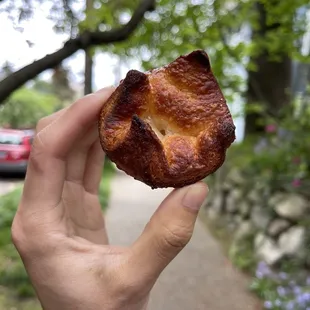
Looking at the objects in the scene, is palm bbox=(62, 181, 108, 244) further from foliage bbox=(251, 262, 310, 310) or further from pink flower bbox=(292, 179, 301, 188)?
pink flower bbox=(292, 179, 301, 188)

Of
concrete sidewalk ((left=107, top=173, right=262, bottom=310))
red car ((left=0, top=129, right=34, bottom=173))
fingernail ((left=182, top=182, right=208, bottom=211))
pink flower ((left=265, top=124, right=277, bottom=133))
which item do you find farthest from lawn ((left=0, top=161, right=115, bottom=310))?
red car ((left=0, top=129, right=34, bottom=173))

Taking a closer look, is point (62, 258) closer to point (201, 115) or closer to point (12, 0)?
point (201, 115)

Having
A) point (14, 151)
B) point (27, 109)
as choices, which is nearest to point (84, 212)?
point (14, 151)

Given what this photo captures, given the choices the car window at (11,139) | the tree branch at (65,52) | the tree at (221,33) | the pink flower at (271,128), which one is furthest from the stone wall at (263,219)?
the car window at (11,139)

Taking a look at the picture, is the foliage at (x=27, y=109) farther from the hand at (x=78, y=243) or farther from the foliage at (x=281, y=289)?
the hand at (x=78, y=243)

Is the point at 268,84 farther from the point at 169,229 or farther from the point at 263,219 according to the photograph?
the point at 169,229

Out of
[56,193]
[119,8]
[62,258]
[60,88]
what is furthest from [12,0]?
[60,88]
